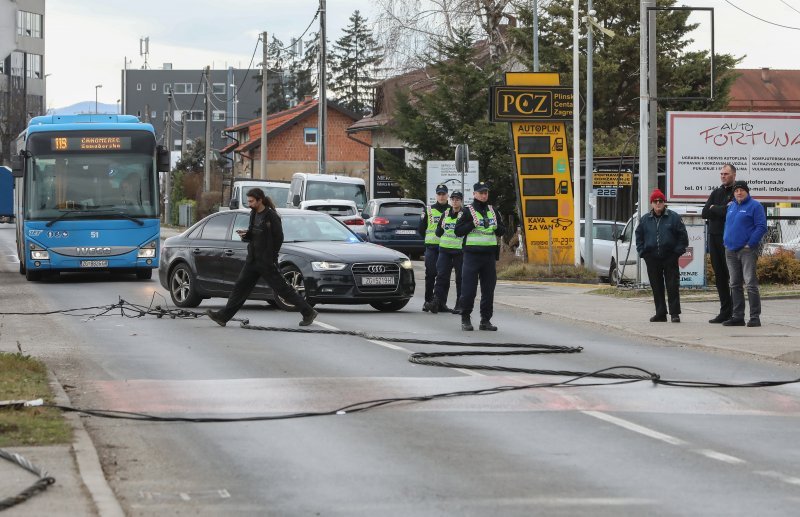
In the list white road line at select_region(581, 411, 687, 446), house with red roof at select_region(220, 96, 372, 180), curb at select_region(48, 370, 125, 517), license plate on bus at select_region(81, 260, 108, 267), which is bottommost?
white road line at select_region(581, 411, 687, 446)

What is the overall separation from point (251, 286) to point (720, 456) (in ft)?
32.1

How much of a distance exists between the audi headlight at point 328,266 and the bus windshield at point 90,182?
887 cm

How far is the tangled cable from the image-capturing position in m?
6.80

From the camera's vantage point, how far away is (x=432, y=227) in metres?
20.6

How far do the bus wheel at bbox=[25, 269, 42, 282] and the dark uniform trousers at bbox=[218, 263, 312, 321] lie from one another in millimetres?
11472

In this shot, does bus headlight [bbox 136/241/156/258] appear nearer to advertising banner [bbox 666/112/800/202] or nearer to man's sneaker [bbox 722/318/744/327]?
advertising banner [bbox 666/112/800/202]

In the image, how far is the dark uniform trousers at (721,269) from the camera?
1864 cm

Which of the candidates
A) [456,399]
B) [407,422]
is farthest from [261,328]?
[407,422]

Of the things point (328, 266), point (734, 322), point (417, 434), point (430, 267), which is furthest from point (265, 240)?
point (417, 434)

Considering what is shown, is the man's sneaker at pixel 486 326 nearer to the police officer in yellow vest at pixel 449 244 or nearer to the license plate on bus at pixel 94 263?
the police officer in yellow vest at pixel 449 244

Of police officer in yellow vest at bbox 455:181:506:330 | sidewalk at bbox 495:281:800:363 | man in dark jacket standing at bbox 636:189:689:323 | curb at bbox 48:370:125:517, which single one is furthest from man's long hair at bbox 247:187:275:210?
curb at bbox 48:370:125:517

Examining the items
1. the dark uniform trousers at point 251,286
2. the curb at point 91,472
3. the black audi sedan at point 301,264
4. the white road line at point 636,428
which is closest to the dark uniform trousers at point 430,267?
the black audi sedan at point 301,264

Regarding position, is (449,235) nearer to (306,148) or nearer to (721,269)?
(721,269)

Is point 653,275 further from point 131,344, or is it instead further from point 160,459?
point 160,459
